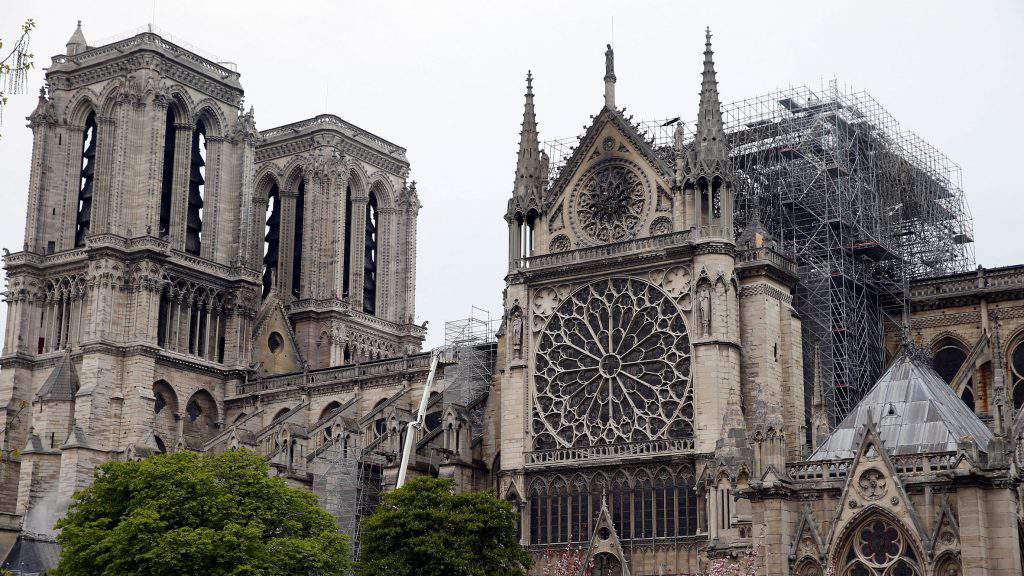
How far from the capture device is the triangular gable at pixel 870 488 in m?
32.7

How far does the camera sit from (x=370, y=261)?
8419cm

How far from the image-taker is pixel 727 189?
52.6 metres

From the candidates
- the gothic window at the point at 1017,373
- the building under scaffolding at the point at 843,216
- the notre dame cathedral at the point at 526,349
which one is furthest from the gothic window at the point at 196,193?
the gothic window at the point at 1017,373

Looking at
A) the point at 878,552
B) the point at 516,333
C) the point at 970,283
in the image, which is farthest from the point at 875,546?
the point at 516,333

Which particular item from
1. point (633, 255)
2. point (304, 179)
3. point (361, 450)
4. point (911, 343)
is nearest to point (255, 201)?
point (304, 179)

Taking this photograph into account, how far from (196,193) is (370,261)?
12329 millimetres

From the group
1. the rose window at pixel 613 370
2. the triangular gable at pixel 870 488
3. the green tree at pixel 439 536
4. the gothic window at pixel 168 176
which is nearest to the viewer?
the triangular gable at pixel 870 488

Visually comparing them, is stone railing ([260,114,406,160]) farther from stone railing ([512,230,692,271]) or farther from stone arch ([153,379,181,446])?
stone railing ([512,230,692,271])

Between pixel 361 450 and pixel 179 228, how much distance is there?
63.9 ft

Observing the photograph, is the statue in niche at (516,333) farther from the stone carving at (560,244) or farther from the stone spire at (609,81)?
the stone spire at (609,81)

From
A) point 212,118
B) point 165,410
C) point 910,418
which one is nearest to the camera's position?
point 910,418

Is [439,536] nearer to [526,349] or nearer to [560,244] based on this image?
[526,349]

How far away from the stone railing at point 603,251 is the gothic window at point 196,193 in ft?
81.3

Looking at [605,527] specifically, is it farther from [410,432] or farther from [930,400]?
[930,400]
